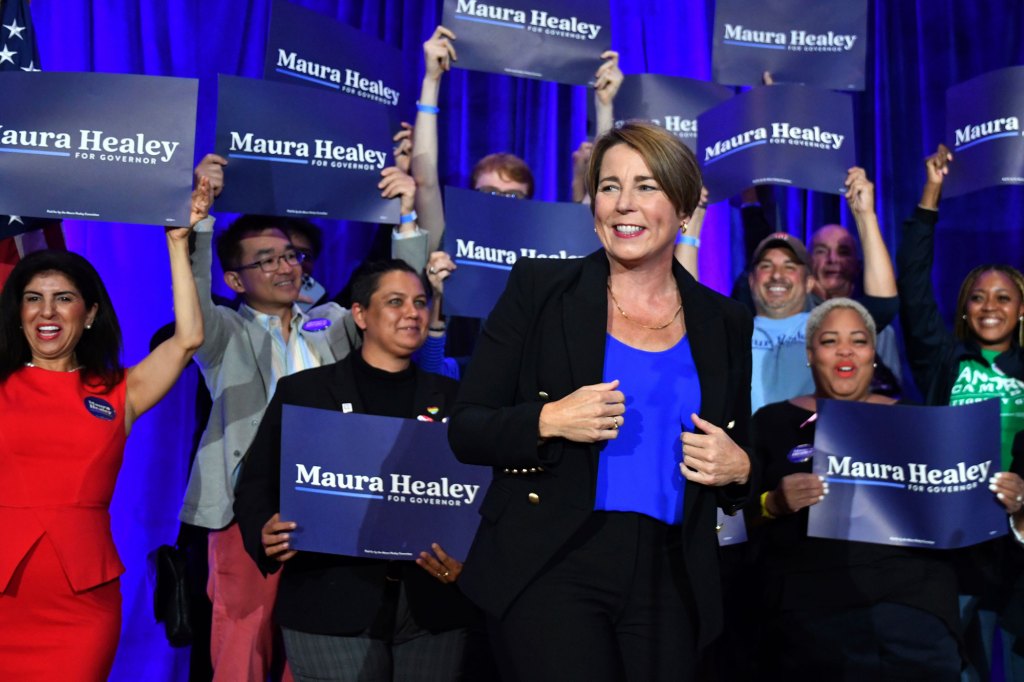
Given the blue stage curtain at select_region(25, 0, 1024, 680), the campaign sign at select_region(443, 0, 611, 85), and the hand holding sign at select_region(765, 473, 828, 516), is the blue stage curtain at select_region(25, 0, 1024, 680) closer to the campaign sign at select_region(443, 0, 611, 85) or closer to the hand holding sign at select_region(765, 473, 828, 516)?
the campaign sign at select_region(443, 0, 611, 85)

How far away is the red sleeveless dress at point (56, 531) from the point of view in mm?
3180

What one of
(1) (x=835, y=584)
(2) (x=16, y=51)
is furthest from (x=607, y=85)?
(2) (x=16, y=51)

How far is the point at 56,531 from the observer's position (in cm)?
322

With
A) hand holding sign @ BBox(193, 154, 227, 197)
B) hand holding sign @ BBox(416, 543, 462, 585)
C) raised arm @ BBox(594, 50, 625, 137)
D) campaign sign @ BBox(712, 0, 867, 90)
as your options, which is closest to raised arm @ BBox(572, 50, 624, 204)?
raised arm @ BBox(594, 50, 625, 137)

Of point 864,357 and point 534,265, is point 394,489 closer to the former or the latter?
Result: point 534,265

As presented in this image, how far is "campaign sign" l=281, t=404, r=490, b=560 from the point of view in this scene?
10.3 feet

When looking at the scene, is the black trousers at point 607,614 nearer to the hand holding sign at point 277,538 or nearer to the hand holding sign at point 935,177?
the hand holding sign at point 277,538

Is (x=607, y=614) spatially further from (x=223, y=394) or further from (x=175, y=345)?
(x=223, y=394)

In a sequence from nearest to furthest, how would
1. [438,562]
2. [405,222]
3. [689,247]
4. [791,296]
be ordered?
1. [438,562]
2. [689,247]
3. [405,222]
4. [791,296]

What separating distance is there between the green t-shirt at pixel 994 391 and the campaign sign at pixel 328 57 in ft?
7.61

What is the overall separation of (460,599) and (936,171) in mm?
2482

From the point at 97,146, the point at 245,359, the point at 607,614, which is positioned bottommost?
the point at 607,614

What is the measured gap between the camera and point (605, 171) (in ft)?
7.00

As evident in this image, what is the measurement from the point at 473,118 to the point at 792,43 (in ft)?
4.86
